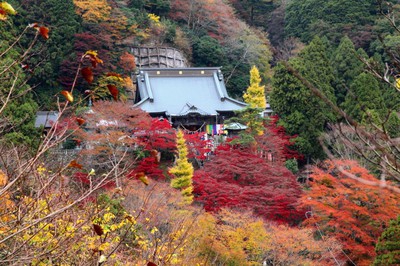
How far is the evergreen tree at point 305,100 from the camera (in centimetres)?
2228

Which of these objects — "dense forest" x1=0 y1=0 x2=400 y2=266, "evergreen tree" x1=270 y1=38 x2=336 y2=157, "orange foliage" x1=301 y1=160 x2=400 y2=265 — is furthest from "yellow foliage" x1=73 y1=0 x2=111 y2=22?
"orange foliage" x1=301 y1=160 x2=400 y2=265

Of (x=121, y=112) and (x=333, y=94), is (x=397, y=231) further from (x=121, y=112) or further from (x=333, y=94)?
(x=333, y=94)

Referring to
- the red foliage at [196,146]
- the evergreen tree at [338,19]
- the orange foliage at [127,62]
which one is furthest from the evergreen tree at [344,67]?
the orange foliage at [127,62]

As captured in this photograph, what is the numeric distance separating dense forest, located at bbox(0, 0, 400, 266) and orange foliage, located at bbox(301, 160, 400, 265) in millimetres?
49

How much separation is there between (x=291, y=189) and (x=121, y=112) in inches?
246

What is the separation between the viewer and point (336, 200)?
13.9 meters

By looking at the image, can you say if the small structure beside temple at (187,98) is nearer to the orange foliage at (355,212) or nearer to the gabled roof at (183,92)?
the gabled roof at (183,92)

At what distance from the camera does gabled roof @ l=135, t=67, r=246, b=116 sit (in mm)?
24375

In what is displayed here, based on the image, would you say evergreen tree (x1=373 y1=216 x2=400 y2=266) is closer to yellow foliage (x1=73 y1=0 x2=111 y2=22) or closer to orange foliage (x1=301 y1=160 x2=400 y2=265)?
orange foliage (x1=301 y1=160 x2=400 y2=265)

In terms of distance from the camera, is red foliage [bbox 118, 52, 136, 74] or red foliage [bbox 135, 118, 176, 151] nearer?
red foliage [bbox 135, 118, 176, 151]

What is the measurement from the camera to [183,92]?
25.6 m

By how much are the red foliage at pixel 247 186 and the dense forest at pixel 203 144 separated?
0.05 meters

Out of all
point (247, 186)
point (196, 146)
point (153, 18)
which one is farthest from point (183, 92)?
point (247, 186)

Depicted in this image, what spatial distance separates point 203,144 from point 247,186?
4.19 meters
